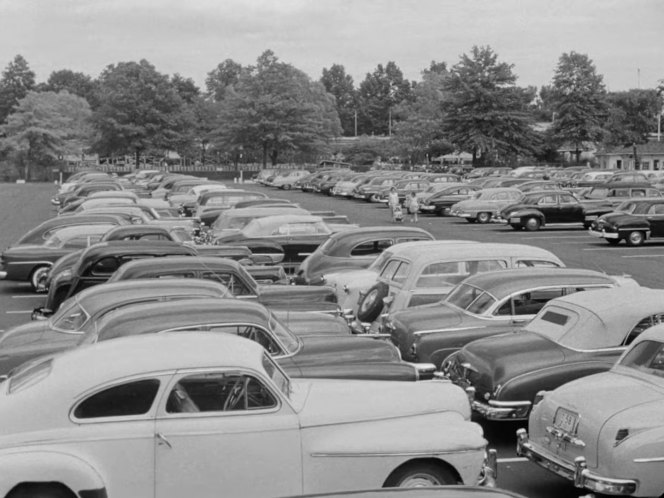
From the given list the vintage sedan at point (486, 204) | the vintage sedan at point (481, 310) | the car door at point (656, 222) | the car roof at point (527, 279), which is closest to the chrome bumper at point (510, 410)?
the vintage sedan at point (481, 310)

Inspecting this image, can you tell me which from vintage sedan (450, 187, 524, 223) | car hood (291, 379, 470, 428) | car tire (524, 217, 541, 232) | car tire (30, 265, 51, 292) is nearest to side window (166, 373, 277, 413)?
car hood (291, 379, 470, 428)

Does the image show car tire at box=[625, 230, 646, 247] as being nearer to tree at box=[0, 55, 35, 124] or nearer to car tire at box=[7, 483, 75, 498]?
car tire at box=[7, 483, 75, 498]

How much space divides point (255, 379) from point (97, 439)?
3.88ft

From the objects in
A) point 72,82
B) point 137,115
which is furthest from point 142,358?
point 72,82

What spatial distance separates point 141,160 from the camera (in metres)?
99.5

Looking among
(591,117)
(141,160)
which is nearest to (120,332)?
(591,117)

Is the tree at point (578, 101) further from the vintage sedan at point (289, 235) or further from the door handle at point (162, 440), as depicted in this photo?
the door handle at point (162, 440)

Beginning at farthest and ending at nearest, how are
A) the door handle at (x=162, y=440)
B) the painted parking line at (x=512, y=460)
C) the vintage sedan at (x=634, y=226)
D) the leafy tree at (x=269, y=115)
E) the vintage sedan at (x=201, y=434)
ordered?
the leafy tree at (x=269, y=115) → the vintage sedan at (x=634, y=226) → the painted parking line at (x=512, y=460) → the door handle at (x=162, y=440) → the vintage sedan at (x=201, y=434)

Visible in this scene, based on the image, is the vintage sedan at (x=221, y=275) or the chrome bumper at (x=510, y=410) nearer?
the chrome bumper at (x=510, y=410)

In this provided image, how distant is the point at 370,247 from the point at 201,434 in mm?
11437

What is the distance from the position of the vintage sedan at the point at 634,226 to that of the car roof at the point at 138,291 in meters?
20.1

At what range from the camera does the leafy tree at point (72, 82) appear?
564ft

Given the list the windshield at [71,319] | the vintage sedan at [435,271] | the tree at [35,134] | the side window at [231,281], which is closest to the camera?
the windshield at [71,319]

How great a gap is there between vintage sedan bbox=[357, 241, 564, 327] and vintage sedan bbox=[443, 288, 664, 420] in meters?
3.10
